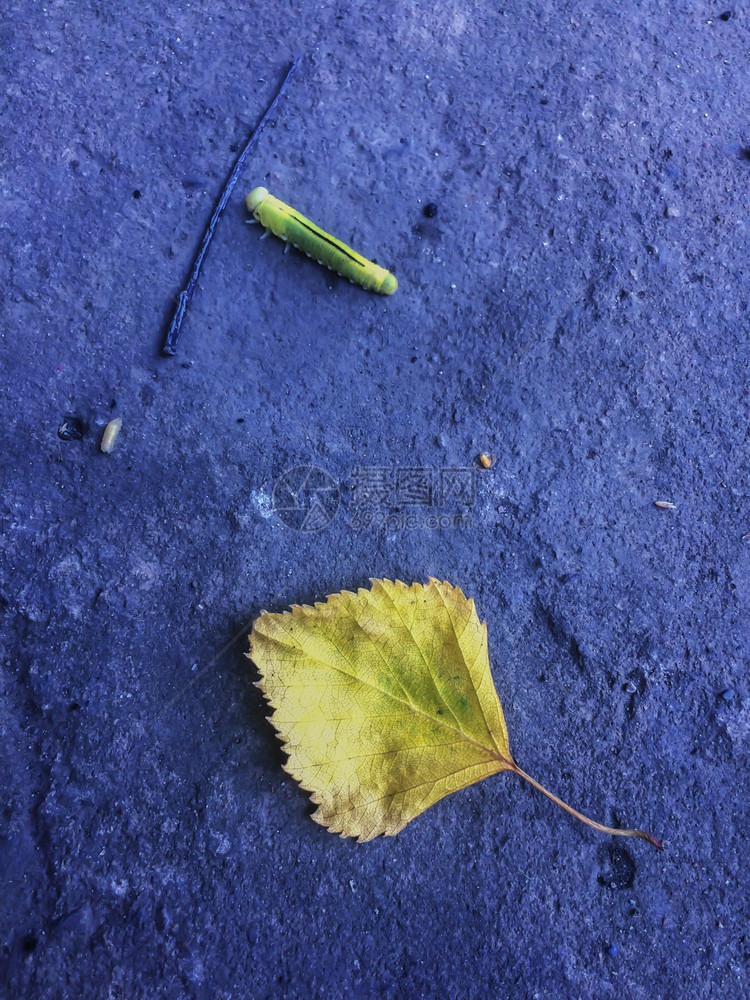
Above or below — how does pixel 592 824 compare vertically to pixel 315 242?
below

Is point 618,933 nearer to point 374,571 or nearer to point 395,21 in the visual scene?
point 374,571

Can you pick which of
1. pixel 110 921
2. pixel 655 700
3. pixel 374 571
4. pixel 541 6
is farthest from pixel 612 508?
pixel 110 921

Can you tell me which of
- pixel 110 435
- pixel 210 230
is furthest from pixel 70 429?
pixel 210 230

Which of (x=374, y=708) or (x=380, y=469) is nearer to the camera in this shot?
(x=374, y=708)

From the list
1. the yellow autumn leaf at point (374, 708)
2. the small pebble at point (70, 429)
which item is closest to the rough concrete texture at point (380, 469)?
the small pebble at point (70, 429)

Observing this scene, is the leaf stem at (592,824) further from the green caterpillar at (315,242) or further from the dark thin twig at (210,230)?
the dark thin twig at (210,230)

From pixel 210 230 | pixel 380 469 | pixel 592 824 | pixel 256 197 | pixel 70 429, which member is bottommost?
pixel 70 429

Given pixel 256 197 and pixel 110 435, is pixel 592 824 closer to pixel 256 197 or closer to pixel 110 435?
pixel 110 435
